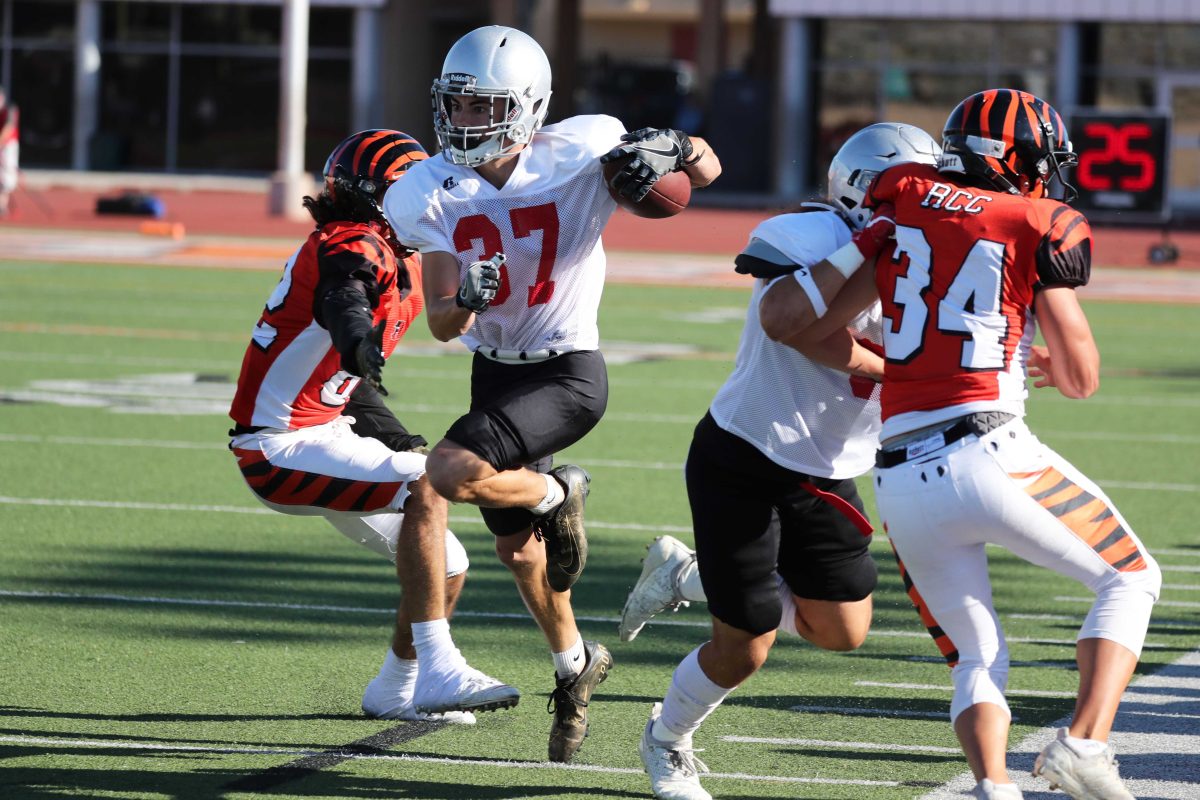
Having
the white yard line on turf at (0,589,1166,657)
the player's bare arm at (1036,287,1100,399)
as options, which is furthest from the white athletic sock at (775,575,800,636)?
the white yard line on turf at (0,589,1166,657)

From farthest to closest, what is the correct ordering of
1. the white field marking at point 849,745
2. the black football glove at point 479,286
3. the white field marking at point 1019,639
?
1. the white field marking at point 1019,639
2. the white field marking at point 849,745
3. the black football glove at point 479,286

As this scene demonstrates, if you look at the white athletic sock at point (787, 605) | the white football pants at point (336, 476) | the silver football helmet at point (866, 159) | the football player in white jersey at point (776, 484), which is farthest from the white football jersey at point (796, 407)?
the white football pants at point (336, 476)

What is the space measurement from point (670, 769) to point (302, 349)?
1887 millimetres

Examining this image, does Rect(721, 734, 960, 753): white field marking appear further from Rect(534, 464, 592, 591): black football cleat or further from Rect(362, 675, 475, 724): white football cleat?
Rect(362, 675, 475, 724): white football cleat

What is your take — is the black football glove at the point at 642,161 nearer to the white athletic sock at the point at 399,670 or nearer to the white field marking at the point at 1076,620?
the white athletic sock at the point at 399,670

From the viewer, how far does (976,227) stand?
416cm

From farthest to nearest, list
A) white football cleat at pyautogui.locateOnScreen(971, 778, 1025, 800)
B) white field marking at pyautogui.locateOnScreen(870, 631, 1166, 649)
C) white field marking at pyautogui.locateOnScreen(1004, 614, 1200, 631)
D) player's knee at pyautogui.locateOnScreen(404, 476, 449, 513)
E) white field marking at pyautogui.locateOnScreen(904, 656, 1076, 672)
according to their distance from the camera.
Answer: white field marking at pyautogui.locateOnScreen(1004, 614, 1200, 631) → white field marking at pyautogui.locateOnScreen(870, 631, 1166, 649) → white field marking at pyautogui.locateOnScreen(904, 656, 1076, 672) → player's knee at pyautogui.locateOnScreen(404, 476, 449, 513) → white football cleat at pyautogui.locateOnScreen(971, 778, 1025, 800)

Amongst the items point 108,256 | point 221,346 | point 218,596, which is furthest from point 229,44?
point 218,596

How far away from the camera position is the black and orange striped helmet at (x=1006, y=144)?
429 cm

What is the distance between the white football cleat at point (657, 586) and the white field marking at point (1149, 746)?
3.89ft

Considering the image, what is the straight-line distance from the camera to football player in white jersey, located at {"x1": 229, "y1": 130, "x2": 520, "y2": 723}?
5508 mm

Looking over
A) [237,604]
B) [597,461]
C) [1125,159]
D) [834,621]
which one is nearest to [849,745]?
[834,621]

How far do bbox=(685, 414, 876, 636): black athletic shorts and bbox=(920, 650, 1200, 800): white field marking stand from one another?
2.33ft

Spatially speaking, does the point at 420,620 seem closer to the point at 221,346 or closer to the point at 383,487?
the point at 383,487
